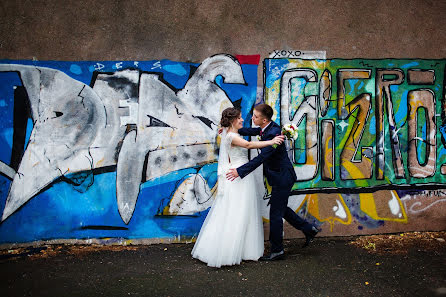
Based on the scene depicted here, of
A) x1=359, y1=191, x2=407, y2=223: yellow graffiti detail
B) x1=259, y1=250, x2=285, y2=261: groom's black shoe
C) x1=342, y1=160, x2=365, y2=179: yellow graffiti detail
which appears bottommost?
x1=259, y1=250, x2=285, y2=261: groom's black shoe

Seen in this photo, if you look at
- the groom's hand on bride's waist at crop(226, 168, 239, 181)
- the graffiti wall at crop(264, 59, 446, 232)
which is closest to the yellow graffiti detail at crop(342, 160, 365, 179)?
the graffiti wall at crop(264, 59, 446, 232)

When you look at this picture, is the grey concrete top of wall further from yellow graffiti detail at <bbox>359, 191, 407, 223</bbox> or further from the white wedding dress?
yellow graffiti detail at <bbox>359, 191, 407, 223</bbox>

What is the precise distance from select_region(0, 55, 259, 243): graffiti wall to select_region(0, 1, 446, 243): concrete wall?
15 mm

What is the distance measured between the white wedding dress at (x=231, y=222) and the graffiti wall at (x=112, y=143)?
24.2 inches

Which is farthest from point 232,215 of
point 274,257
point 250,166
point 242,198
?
point 274,257

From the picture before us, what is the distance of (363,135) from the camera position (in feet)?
18.1

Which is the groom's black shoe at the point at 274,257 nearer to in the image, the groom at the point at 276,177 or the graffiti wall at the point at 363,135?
the groom at the point at 276,177

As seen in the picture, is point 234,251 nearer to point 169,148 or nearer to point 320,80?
point 169,148

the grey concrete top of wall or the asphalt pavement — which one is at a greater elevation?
the grey concrete top of wall

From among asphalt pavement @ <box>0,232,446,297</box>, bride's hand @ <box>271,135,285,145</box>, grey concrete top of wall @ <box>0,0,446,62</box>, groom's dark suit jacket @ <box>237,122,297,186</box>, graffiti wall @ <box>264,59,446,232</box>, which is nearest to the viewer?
asphalt pavement @ <box>0,232,446,297</box>

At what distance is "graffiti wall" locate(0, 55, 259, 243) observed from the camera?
200 inches

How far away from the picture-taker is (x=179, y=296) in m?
3.82

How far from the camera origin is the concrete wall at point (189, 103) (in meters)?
5.08

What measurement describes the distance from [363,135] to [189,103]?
2.55 m
